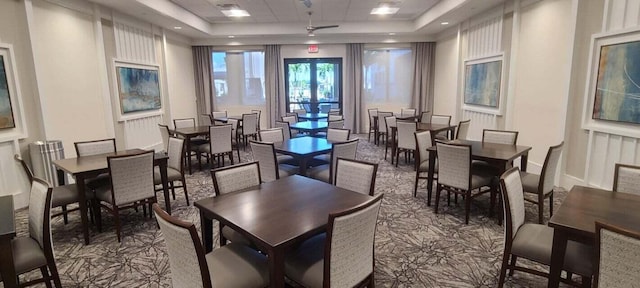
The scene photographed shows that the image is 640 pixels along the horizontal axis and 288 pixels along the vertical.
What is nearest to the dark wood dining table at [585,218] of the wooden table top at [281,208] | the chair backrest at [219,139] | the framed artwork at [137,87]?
the wooden table top at [281,208]

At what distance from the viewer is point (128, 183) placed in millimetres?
3160

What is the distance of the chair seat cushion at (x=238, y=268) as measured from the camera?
174 cm

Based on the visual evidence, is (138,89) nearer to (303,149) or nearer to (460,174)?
(303,149)

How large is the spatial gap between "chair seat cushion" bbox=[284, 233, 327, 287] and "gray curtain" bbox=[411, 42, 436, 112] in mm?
8523

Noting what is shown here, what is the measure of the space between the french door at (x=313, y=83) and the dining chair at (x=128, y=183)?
23.6 feet

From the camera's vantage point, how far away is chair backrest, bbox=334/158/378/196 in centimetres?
258

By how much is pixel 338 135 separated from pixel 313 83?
18.8 ft

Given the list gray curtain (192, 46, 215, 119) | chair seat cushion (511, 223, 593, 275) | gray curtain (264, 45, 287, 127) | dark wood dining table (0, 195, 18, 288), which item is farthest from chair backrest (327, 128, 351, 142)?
gray curtain (192, 46, 215, 119)

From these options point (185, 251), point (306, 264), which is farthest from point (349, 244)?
point (185, 251)

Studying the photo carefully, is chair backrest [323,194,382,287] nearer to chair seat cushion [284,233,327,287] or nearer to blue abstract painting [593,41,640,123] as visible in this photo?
chair seat cushion [284,233,327,287]

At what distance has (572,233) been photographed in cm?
170

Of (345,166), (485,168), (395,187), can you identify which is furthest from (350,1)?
(345,166)

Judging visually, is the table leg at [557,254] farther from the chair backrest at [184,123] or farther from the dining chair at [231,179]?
the chair backrest at [184,123]

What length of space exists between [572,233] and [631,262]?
1.03 feet
